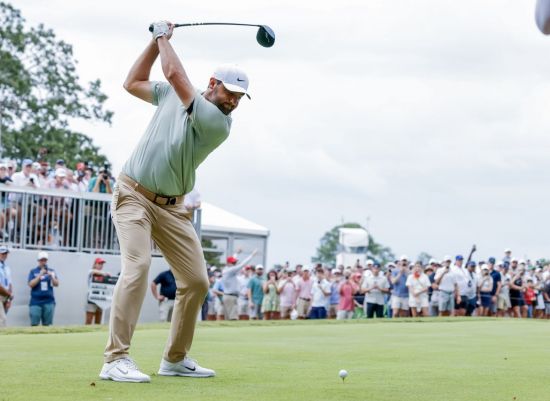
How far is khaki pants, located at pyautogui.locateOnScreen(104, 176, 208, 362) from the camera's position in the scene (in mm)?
7746

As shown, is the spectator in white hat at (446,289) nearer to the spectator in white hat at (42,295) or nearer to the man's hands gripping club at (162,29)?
the spectator in white hat at (42,295)

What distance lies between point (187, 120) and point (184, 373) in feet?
6.25

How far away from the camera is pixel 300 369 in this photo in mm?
8672

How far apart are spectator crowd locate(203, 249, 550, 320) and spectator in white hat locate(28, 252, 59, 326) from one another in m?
7.09

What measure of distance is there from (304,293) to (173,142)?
24.9m

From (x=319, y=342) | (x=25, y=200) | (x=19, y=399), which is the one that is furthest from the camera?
(x=25, y=200)

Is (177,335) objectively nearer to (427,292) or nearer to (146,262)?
(146,262)

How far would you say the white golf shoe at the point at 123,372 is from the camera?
743cm

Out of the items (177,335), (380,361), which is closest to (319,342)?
(380,361)

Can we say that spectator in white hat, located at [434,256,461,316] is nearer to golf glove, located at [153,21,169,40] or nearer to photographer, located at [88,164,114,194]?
photographer, located at [88,164,114,194]

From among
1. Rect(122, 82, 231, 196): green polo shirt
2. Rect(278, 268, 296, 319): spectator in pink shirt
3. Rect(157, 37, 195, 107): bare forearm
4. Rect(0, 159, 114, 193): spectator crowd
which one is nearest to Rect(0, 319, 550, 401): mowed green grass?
Rect(122, 82, 231, 196): green polo shirt

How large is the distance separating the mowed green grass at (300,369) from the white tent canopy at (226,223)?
20192 millimetres

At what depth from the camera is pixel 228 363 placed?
30.5 feet

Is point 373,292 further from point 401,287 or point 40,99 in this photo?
point 40,99
